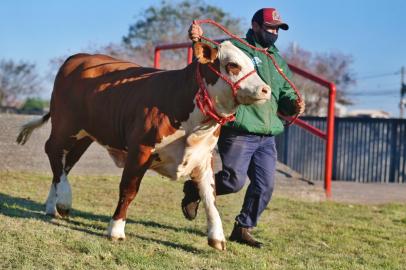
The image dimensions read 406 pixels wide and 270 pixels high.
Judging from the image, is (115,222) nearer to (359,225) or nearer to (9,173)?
(359,225)

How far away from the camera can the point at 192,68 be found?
6145 mm

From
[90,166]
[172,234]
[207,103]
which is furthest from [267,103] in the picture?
[90,166]

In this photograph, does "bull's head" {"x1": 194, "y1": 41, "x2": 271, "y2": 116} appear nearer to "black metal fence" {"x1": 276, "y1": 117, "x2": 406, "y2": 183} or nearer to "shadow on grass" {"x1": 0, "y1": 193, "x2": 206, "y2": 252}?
"shadow on grass" {"x1": 0, "y1": 193, "x2": 206, "y2": 252}

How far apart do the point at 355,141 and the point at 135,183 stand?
12251mm

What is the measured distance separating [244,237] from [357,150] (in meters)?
11.4

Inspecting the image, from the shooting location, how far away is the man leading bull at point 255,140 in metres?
6.68

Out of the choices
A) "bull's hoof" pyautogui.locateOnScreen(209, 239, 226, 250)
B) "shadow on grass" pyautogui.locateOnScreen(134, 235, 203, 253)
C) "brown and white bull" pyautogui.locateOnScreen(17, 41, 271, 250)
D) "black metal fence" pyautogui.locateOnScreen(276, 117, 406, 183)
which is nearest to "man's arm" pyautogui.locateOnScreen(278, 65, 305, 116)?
"brown and white bull" pyautogui.locateOnScreen(17, 41, 271, 250)

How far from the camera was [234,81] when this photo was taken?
573 cm

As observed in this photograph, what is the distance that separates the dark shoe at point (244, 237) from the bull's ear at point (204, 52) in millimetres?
1894

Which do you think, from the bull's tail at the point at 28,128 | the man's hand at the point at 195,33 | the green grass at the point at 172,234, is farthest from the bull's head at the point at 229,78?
the bull's tail at the point at 28,128

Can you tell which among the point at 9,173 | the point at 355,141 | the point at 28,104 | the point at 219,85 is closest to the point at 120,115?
the point at 219,85

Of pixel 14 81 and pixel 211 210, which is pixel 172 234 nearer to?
pixel 211 210

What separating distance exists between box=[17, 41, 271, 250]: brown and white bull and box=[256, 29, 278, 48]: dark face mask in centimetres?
97

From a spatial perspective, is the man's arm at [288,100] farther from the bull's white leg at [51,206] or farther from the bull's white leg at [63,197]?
the bull's white leg at [51,206]
